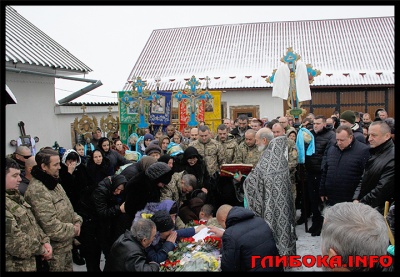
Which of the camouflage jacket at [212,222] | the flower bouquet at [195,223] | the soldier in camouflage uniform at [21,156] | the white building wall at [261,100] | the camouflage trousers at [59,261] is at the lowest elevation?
the camouflage trousers at [59,261]

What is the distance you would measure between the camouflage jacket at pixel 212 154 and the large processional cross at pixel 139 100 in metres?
4.46

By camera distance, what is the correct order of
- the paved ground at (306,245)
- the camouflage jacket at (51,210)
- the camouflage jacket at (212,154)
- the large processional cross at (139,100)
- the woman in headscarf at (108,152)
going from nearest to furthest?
the camouflage jacket at (51,210), the paved ground at (306,245), the woman in headscarf at (108,152), the camouflage jacket at (212,154), the large processional cross at (139,100)

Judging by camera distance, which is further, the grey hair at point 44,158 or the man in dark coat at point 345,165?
the man in dark coat at point 345,165

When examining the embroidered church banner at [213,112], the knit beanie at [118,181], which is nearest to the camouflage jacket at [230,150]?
the knit beanie at [118,181]

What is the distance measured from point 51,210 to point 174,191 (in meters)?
1.64

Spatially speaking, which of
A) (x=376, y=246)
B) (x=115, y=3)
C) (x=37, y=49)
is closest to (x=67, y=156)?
(x=115, y=3)

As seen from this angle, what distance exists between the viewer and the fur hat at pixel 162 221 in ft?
12.3

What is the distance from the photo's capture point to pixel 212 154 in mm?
6469

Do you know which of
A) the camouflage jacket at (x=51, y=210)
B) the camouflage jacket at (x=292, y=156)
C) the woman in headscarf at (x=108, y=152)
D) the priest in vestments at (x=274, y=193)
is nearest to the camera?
the camouflage jacket at (x=51, y=210)

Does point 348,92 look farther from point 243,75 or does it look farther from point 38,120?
point 38,120

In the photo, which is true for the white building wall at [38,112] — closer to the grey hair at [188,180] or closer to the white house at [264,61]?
the white house at [264,61]

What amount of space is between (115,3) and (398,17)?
1.88 m

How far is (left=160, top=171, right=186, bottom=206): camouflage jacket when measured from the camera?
4.72 meters

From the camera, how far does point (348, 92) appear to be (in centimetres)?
1616
